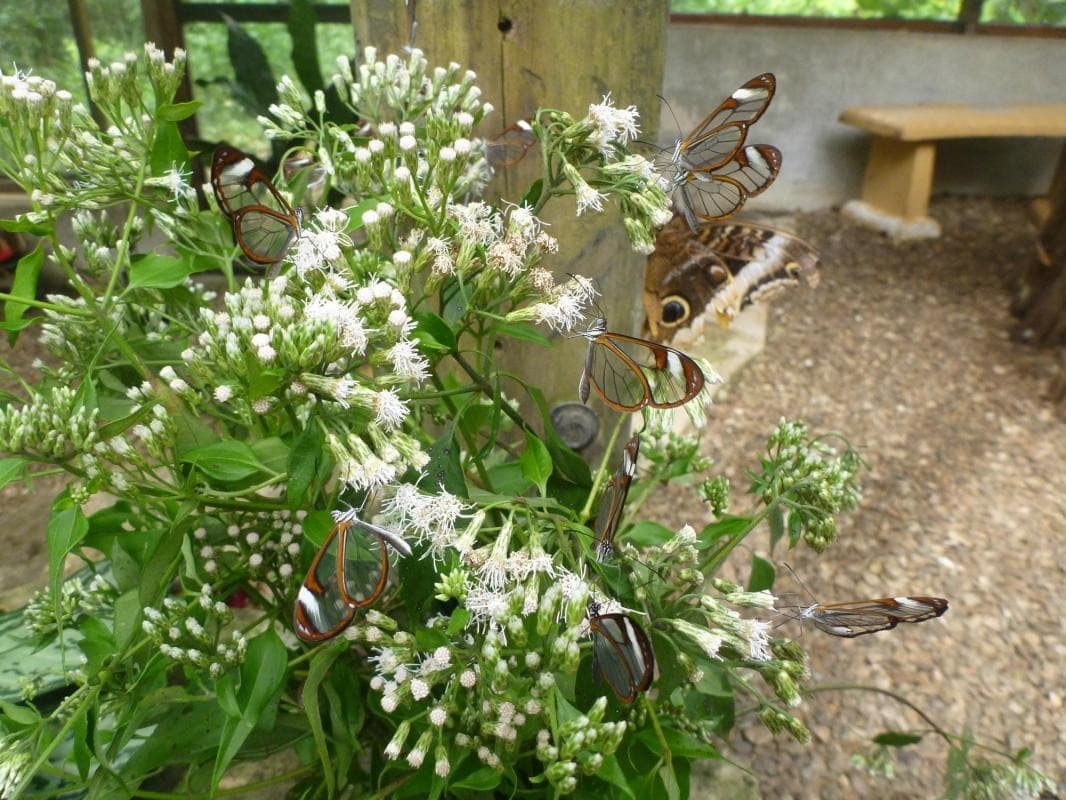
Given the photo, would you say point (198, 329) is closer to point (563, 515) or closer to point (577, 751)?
point (563, 515)

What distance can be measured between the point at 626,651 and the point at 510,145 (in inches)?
26.6

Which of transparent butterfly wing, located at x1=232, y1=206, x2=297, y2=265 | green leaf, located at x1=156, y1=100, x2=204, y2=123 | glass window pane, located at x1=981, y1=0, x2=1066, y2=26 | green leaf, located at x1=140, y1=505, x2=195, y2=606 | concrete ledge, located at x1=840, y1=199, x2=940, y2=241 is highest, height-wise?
glass window pane, located at x1=981, y1=0, x2=1066, y2=26

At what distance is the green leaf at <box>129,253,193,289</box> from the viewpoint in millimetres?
862

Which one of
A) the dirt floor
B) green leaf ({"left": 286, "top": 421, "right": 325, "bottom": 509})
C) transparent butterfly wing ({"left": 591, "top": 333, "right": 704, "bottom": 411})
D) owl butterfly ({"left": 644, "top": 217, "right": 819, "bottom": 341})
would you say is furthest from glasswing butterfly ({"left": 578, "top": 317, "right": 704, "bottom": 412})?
the dirt floor

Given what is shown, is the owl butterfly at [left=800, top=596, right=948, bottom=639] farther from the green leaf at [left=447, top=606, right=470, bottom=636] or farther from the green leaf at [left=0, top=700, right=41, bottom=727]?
the green leaf at [left=0, top=700, right=41, bottom=727]

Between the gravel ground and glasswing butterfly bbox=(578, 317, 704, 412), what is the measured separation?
97 centimetres

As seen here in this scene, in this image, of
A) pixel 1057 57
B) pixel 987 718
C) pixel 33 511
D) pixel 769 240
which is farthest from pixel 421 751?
pixel 1057 57

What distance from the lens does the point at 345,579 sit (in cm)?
65

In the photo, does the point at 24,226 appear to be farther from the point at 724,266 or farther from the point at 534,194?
the point at 724,266

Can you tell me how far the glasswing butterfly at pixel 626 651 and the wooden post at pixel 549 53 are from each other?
677mm

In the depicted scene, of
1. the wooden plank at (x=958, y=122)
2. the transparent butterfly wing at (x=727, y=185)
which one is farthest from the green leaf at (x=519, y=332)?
the wooden plank at (x=958, y=122)

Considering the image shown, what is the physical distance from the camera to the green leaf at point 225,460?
72 cm

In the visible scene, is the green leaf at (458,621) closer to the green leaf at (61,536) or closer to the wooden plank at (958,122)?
the green leaf at (61,536)

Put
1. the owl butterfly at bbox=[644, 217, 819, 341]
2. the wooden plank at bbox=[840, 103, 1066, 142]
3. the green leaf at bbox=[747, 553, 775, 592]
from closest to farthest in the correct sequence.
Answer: the green leaf at bbox=[747, 553, 775, 592], the owl butterfly at bbox=[644, 217, 819, 341], the wooden plank at bbox=[840, 103, 1066, 142]
